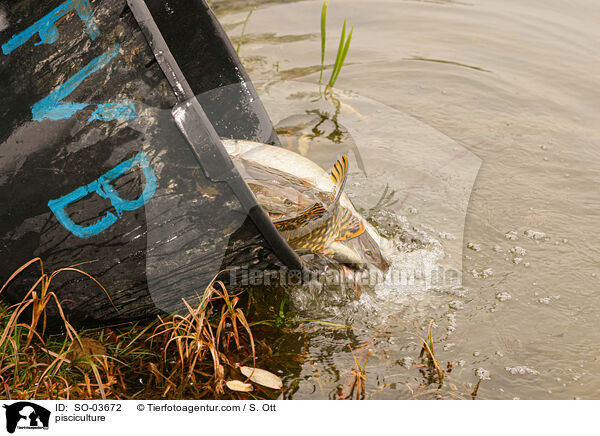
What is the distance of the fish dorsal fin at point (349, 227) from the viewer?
2617mm

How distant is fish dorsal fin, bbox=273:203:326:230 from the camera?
8.10 feet

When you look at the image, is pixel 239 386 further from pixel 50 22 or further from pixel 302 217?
pixel 50 22

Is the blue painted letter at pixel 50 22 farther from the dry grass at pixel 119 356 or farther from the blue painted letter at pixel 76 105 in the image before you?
the dry grass at pixel 119 356

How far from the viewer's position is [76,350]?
7.23 feet

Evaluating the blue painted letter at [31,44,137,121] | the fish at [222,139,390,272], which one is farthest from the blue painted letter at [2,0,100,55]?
the fish at [222,139,390,272]

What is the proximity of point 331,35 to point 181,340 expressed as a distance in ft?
12.7

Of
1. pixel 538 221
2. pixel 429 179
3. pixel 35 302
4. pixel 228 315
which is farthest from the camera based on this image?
pixel 429 179

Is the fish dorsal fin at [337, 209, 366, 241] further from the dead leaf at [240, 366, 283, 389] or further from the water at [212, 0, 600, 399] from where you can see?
the dead leaf at [240, 366, 283, 389]

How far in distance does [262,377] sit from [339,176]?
3.12ft

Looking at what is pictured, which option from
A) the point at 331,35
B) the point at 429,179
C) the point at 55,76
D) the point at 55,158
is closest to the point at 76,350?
the point at 55,158

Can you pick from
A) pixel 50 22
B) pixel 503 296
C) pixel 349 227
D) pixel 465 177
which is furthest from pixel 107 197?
pixel 465 177

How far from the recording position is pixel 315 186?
2.62 meters

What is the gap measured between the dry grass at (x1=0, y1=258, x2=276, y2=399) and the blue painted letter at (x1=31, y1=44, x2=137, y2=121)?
0.60 metres

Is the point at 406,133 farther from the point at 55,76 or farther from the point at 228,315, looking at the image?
the point at 55,76
